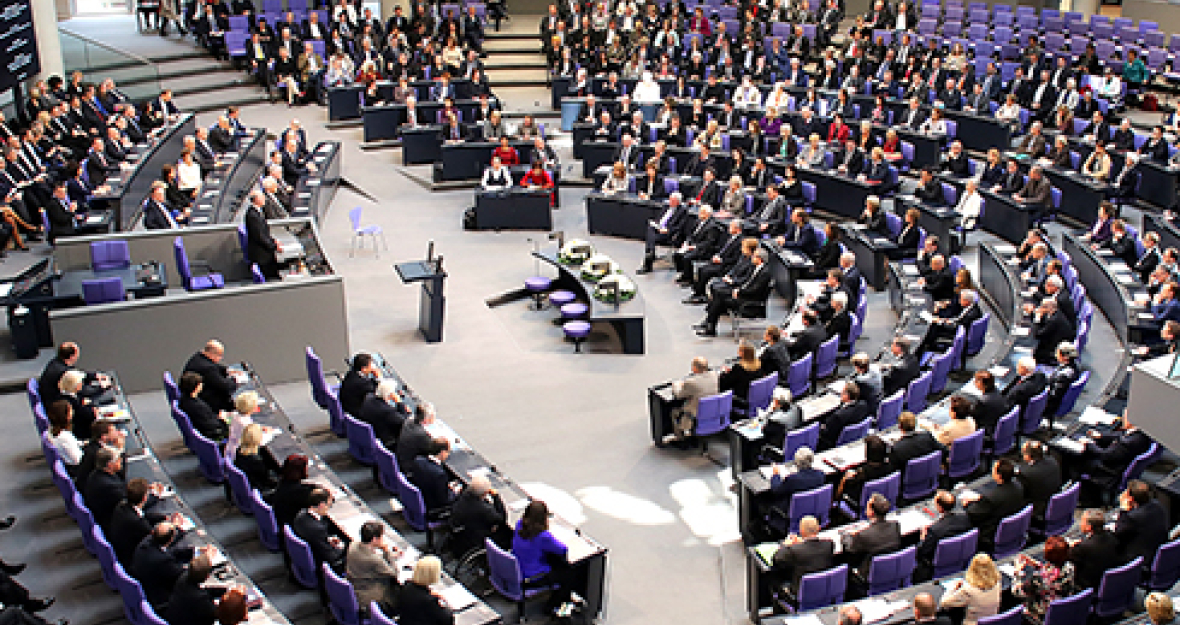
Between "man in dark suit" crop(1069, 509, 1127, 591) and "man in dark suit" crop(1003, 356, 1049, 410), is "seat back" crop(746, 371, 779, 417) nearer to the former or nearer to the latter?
"man in dark suit" crop(1003, 356, 1049, 410)

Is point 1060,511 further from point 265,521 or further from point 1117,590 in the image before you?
point 265,521

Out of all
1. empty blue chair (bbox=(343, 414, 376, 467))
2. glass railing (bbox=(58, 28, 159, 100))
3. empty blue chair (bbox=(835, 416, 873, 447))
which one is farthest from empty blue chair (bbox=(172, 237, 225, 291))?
glass railing (bbox=(58, 28, 159, 100))

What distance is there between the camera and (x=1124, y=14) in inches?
1250

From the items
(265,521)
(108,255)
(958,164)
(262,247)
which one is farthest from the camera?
(958,164)

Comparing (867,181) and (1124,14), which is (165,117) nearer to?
(867,181)

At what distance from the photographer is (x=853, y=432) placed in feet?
39.1

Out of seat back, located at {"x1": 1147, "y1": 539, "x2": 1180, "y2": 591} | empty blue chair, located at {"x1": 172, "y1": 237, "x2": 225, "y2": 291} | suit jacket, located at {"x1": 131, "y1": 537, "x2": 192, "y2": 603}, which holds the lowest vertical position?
seat back, located at {"x1": 1147, "y1": 539, "x2": 1180, "y2": 591}

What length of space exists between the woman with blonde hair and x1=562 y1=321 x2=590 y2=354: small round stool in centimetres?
770

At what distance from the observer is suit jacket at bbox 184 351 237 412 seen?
12.1 metres

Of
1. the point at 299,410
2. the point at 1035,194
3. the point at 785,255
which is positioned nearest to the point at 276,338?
the point at 299,410

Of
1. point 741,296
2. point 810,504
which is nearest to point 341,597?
point 810,504

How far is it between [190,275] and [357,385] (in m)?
4.31

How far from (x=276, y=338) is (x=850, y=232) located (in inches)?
355

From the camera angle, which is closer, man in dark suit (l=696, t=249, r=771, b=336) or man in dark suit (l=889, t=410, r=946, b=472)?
man in dark suit (l=889, t=410, r=946, b=472)
